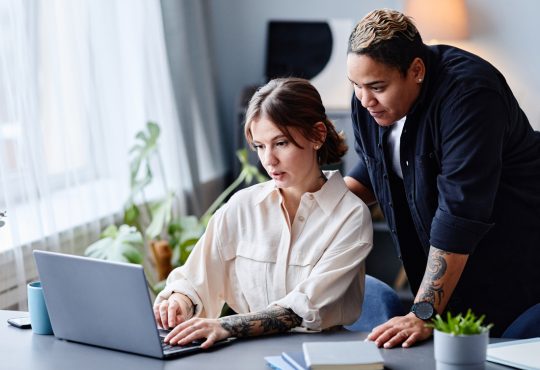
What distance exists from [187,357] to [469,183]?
0.75m

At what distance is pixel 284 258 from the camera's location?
2.15 m

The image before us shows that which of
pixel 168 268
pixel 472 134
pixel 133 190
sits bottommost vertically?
pixel 168 268

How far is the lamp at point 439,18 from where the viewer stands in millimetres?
4270

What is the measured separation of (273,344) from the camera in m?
1.94

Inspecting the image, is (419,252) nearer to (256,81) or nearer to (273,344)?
(273,344)

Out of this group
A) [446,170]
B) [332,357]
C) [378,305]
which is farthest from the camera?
[378,305]

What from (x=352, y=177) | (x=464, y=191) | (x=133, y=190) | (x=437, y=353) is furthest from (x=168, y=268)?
(x=437, y=353)

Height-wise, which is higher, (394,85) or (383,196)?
(394,85)

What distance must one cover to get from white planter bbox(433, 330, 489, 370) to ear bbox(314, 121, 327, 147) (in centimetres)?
68

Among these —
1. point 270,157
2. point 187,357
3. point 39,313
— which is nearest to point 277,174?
point 270,157

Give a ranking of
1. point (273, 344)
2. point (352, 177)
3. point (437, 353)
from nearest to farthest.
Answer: point (437, 353) → point (273, 344) → point (352, 177)

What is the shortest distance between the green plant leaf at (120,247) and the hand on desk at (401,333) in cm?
145

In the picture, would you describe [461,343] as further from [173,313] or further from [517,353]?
[173,313]

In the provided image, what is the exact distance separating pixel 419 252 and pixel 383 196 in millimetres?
182
